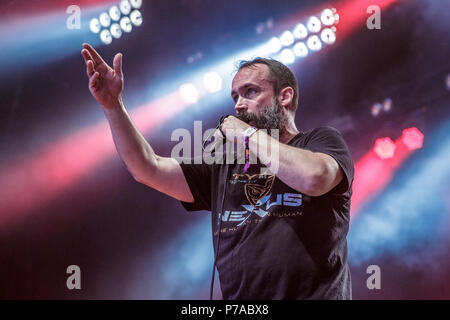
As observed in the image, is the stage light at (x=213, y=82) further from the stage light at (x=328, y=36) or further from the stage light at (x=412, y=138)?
the stage light at (x=412, y=138)

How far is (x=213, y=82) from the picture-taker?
407 cm

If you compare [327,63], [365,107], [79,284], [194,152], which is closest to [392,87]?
[365,107]

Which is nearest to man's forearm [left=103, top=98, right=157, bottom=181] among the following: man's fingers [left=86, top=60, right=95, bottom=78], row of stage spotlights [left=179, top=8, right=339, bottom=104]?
man's fingers [left=86, top=60, right=95, bottom=78]

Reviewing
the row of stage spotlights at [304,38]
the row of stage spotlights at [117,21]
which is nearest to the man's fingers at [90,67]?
the row of stage spotlights at [117,21]

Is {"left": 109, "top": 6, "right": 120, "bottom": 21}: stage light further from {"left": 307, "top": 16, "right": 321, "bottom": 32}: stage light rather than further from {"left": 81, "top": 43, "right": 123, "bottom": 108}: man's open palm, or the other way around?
{"left": 81, "top": 43, "right": 123, "bottom": 108}: man's open palm

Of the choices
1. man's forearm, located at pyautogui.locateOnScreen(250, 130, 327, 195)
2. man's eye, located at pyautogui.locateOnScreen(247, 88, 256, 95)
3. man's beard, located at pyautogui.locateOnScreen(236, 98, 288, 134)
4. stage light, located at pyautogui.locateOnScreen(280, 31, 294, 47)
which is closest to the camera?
man's forearm, located at pyautogui.locateOnScreen(250, 130, 327, 195)

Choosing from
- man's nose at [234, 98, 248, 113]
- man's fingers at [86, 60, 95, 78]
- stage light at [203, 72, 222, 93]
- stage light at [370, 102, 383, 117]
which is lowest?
man's nose at [234, 98, 248, 113]

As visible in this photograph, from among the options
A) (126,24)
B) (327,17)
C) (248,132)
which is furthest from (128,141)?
(327,17)

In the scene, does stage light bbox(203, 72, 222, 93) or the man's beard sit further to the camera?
stage light bbox(203, 72, 222, 93)

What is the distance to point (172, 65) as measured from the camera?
4.02m

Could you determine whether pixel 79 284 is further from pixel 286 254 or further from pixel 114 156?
pixel 286 254

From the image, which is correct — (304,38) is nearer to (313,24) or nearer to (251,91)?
(313,24)

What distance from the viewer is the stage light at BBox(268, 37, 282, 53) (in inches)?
162

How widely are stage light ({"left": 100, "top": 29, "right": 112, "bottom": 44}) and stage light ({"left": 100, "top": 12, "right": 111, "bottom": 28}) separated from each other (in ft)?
0.17
